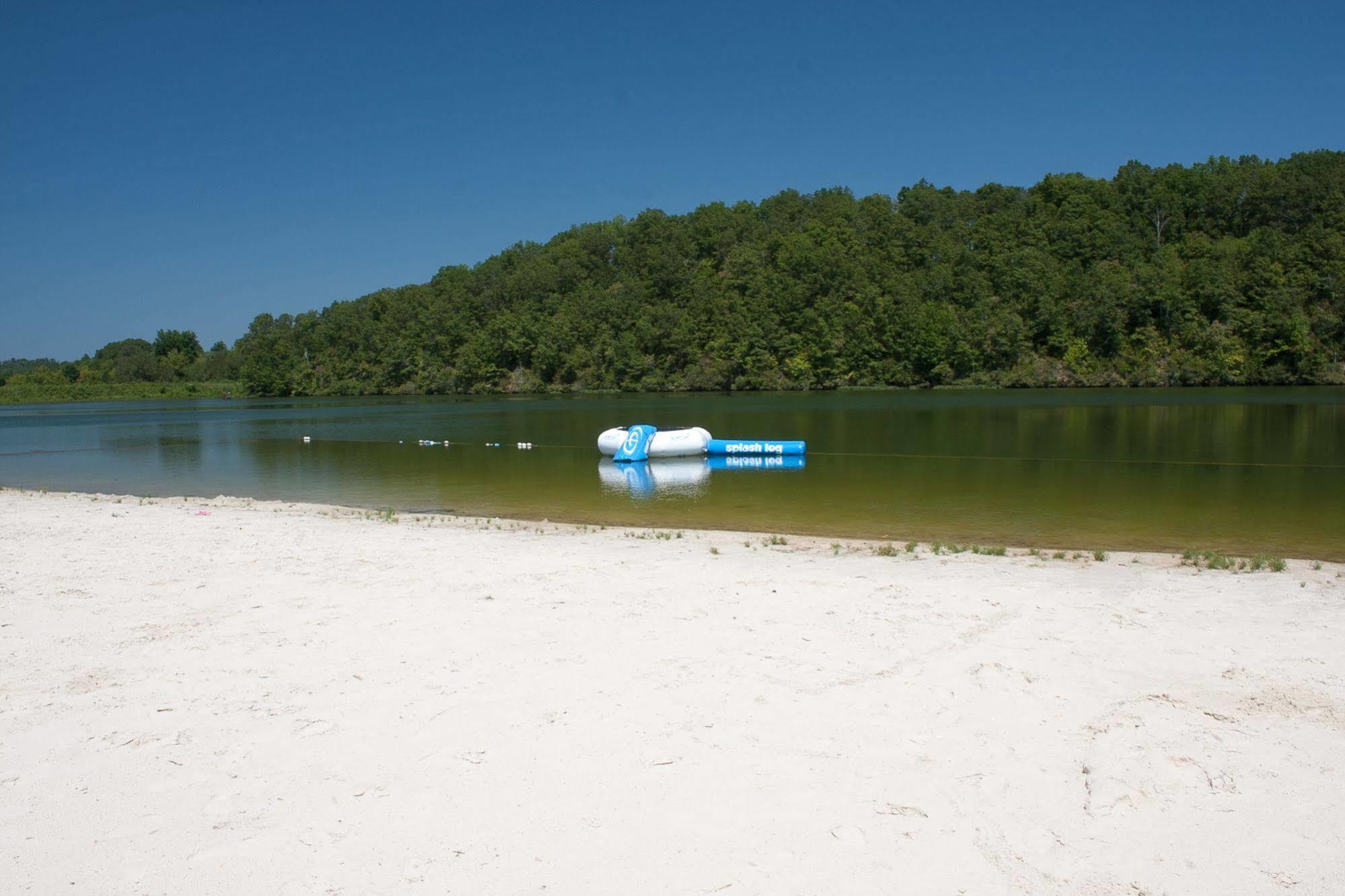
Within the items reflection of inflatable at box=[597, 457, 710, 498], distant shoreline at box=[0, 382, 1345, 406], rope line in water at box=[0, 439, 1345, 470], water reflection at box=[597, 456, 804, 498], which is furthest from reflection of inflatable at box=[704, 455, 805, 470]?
distant shoreline at box=[0, 382, 1345, 406]

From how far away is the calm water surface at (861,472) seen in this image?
15078 millimetres

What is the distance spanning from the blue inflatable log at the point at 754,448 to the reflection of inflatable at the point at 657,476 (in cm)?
70

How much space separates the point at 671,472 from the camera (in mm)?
24625

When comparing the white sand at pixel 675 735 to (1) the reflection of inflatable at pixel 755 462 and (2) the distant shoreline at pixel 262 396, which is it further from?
(2) the distant shoreline at pixel 262 396

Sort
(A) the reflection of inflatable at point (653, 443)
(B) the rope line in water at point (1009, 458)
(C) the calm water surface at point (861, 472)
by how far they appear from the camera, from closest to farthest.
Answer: (C) the calm water surface at point (861, 472) < (B) the rope line in water at point (1009, 458) < (A) the reflection of inflatable at point (653, 443)

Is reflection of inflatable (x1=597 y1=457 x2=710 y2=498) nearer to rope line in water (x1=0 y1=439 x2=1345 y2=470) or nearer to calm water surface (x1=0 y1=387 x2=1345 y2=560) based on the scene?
calm water surface (x1=0 y1=387 x2=1345 y2=560)

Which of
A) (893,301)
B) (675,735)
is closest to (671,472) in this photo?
(675,735)

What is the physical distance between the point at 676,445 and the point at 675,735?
22576 mm

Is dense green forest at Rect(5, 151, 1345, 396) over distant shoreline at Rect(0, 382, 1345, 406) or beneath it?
over

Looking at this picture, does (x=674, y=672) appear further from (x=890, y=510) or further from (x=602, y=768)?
(x=890, y=510)

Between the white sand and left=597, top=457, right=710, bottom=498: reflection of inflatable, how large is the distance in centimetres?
1181

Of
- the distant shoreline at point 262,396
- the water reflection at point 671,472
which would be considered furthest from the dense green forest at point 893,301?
the water reflection at point 671,472

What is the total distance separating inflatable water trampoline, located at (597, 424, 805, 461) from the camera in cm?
2703

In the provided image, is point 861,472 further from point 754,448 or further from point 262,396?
point 262,396
